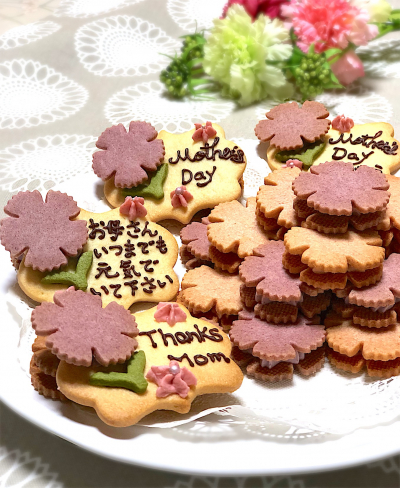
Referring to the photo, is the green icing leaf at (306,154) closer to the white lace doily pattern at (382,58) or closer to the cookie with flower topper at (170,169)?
the cookie with flower topper at (170,169)

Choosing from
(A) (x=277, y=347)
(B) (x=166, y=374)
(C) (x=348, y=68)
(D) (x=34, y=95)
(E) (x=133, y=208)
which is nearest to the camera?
(B) (x=166, y=374)

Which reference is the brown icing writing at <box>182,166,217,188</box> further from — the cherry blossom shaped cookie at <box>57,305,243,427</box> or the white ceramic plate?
the white ceramic plate

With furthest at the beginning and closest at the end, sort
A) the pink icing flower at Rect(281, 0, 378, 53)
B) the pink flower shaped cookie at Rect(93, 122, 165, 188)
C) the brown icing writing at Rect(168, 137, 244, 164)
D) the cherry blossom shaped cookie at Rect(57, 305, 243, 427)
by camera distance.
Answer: the pink icing flower at Rect(281, 0, 378, 53) → the brown icing writing at Rect(168, 137, 244, 164) → the pink flower shaped cookie at Rect(93, 122, 165, 188) → the cherry blossom shaped cookie at Rect(57, 305, 243, 427)

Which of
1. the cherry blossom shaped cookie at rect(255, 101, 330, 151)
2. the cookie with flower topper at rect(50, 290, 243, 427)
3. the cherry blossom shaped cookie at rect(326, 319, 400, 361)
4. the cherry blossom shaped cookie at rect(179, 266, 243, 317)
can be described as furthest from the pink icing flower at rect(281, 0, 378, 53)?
the cookie with flower topper at rect(50, 290, 243, 427)

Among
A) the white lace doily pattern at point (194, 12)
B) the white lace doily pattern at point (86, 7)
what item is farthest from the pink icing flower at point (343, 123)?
the white lace doily pattern at point (86, 7)

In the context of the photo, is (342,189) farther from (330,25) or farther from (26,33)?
(26,33)

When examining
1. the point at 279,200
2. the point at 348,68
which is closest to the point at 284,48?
the point at 348,68

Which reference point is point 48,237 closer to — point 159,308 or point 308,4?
point 159,308
